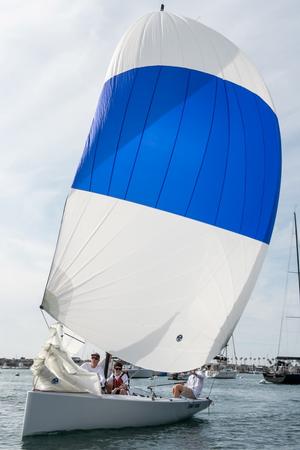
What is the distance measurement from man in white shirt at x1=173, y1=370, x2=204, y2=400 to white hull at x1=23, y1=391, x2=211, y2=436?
1672 mm

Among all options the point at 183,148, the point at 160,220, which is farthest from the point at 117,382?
the point at 183,148

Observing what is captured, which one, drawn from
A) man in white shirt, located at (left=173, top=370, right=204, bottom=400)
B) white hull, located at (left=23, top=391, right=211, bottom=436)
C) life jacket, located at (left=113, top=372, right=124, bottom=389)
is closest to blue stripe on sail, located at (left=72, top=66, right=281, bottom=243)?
man in white shirt, located at (left=173, top=370, right=204, bottom=400)

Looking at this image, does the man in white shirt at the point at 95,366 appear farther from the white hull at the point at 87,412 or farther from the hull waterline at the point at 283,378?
the hull waterline at the point at 283,378

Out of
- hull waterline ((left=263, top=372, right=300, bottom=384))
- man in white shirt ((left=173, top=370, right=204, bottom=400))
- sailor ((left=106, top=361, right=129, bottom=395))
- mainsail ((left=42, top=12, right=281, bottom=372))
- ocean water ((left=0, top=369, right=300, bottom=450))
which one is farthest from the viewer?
hull waterline ((left=263, top=372, right=300, bottom=384))

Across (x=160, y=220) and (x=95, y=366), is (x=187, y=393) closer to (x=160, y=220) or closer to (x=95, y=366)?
(x=95, y=366)

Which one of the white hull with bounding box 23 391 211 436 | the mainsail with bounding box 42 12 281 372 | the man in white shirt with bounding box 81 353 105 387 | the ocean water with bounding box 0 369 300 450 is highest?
the mainsail with bounding box 42 12 281 372

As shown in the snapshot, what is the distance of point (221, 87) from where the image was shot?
15.1 meters

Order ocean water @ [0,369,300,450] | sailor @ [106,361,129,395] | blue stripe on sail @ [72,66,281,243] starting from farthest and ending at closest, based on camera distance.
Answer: sailor @ [106,361,129,395], blue stripe on sail @ [72,66,281,243], ocean water @ [0,369,300,450]

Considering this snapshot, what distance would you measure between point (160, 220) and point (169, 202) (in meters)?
0.53

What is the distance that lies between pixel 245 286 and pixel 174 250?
9.29ft

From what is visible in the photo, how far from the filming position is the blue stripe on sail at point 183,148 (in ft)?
45.0

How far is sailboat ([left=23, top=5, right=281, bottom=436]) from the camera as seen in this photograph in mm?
12680

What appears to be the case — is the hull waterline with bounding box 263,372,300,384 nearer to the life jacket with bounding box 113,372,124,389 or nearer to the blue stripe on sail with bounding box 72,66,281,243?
the blue stripe on sail with bounding box 72,66,281,243

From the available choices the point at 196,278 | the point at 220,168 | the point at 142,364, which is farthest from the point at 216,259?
the point at 142,364
